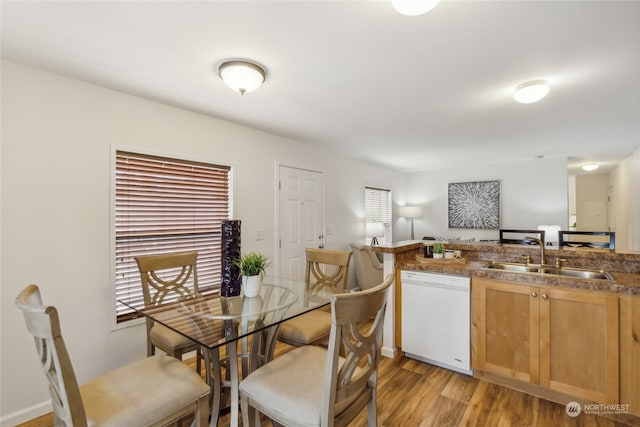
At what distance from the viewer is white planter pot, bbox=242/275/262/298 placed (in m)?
1.87

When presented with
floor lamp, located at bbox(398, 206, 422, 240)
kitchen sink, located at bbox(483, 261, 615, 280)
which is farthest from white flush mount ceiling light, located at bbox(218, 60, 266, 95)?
floor lamp, located at bbox(398, 206, 422, 240)

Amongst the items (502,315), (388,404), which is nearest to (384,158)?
(502,315)

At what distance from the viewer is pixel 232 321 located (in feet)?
5.05

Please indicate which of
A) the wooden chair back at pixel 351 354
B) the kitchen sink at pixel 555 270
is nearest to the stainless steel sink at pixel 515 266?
the kitchen sink at pixel 555 270

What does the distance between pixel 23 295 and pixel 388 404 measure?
2131mm

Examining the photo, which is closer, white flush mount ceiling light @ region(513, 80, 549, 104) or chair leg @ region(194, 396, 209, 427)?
chair leg @ region(194, 396, 209, 427)

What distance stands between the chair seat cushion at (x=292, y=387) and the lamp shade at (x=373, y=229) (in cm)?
383

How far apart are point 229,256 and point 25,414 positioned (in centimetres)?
167

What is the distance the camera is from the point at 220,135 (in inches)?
117

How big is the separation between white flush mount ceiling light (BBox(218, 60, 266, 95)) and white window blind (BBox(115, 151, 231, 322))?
1082 mm

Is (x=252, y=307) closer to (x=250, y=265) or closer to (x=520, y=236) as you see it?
(x=250, y=265)

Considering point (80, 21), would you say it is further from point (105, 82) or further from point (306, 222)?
point (306, 222)

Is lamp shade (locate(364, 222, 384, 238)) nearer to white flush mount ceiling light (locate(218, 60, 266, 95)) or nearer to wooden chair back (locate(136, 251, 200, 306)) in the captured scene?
wooden chair back (locate(136, 251, 200, 306))

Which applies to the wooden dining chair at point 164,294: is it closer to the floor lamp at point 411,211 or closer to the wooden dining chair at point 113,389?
the wooden dining chair at point 113,389
